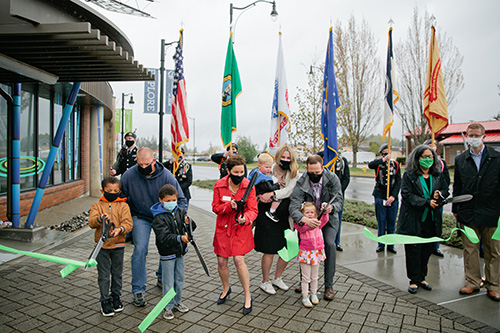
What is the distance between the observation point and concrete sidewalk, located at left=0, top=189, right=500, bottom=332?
3.59m

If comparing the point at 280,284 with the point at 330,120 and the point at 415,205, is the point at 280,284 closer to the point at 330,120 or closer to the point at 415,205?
the point at 415,205

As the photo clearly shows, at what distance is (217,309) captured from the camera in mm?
4016

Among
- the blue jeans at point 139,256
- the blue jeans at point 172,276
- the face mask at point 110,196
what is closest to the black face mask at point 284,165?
the blue jeans at point 172,276

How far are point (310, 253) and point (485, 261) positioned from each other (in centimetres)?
233

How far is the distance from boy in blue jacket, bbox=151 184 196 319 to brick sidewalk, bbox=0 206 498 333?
354 mm

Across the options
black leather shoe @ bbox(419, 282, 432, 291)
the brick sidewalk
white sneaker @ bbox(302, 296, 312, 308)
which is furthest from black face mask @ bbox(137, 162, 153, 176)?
black leather shoe @ bbox(419, 282, 432, 291)

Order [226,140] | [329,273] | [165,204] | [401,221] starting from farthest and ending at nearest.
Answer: [226,140], [401,221], [329,273], [165,204]

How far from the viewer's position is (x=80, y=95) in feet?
39.5

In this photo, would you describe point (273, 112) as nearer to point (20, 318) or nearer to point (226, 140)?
point (226, 140)

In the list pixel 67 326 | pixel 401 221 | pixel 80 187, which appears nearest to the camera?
pixel 67 326

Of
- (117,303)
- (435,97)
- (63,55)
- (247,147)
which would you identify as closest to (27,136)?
(63,55)

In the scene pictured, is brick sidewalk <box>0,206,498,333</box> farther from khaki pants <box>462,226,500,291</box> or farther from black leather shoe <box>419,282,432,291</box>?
khaki pants <box>462,226,500,291</box>

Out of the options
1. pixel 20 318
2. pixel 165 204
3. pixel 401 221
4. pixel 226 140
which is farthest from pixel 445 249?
pixel 20 318

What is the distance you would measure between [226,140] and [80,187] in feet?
31.0
